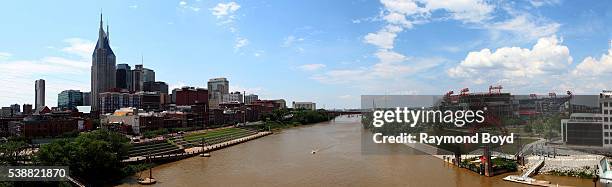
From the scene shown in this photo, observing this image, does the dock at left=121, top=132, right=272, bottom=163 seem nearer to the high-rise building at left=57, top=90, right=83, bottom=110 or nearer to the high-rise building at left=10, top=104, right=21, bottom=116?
the high-rise building at left=10, top=104, right=21, bottom=116

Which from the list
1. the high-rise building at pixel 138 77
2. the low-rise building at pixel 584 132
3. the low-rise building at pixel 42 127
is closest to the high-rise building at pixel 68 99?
the high-rise building at pixel 138 77

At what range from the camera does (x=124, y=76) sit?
353 feet

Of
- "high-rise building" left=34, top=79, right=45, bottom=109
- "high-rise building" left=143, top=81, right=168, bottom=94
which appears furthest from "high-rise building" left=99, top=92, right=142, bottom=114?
"high-rise building" left=143, top=81, right=168, bottom=94

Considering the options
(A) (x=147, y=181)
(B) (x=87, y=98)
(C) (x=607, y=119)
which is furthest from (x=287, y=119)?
(B) (x=87, y=98)

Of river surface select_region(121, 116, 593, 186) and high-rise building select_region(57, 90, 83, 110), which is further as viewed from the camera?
high-rise building select_region(57, 90, 83, 110)

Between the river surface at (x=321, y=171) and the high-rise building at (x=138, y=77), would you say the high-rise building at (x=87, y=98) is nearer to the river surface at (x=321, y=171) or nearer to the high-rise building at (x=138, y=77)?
the high-rise building at (x=138, y=77)

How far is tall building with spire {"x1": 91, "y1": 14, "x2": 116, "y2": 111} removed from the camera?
9988cm

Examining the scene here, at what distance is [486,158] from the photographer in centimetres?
2006

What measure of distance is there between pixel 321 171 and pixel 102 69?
9069 cm

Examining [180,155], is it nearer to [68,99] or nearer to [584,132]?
[584,132]

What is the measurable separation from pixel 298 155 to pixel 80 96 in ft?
269

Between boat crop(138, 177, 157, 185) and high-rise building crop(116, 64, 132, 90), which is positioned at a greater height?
high-rise building crop(116, 64, 132, 90)

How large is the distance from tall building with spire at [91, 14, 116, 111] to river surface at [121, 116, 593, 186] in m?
79.3

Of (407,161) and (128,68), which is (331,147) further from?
(128,68)
